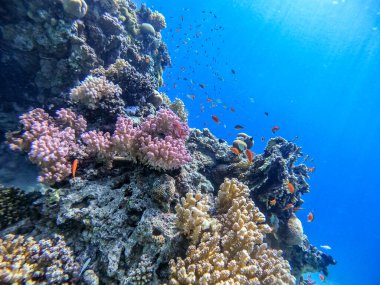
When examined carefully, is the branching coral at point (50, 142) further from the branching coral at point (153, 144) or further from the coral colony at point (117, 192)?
the branching coral at point (153, 144)

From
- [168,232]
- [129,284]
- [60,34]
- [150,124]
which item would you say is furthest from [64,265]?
[60,34]

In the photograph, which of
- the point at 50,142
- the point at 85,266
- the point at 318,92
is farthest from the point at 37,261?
the point at 318,92

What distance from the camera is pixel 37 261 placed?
2.88 m

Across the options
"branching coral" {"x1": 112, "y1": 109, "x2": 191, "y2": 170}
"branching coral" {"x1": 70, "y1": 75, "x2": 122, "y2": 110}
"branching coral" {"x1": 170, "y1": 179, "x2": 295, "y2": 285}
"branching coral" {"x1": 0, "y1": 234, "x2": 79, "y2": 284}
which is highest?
"branching coral" {"x1": 70, "y1": 75, "x2": 122, "y2": 110}

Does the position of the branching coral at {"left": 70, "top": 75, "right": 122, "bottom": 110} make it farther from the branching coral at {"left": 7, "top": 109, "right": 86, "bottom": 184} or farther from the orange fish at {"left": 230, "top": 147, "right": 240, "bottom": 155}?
the orange fish at {"left": 230, "top": 147, "right": 240, "bottom": 155}

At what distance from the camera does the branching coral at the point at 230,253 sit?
2900 mm

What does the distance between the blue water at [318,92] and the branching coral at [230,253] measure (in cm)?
5601

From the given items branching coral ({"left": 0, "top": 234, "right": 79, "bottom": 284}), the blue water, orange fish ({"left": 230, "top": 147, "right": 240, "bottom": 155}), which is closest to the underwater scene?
branching coral ({"left": 0, "top": 234, "right": 79, "bottom": 284})

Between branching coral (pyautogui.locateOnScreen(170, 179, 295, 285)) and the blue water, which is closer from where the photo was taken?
branching coral (pyautogui.locateOnScreen(170, 179, 295, 285))

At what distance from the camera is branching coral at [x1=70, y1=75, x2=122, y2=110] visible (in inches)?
205

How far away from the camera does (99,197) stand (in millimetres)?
3605

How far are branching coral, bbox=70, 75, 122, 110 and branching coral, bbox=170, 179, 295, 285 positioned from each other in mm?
3290

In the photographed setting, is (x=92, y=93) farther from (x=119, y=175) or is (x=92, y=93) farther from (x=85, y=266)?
(x=85, y=266)

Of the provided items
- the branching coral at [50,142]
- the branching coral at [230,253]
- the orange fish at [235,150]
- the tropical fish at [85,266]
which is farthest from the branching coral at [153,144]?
the orange fish at [235,150]
